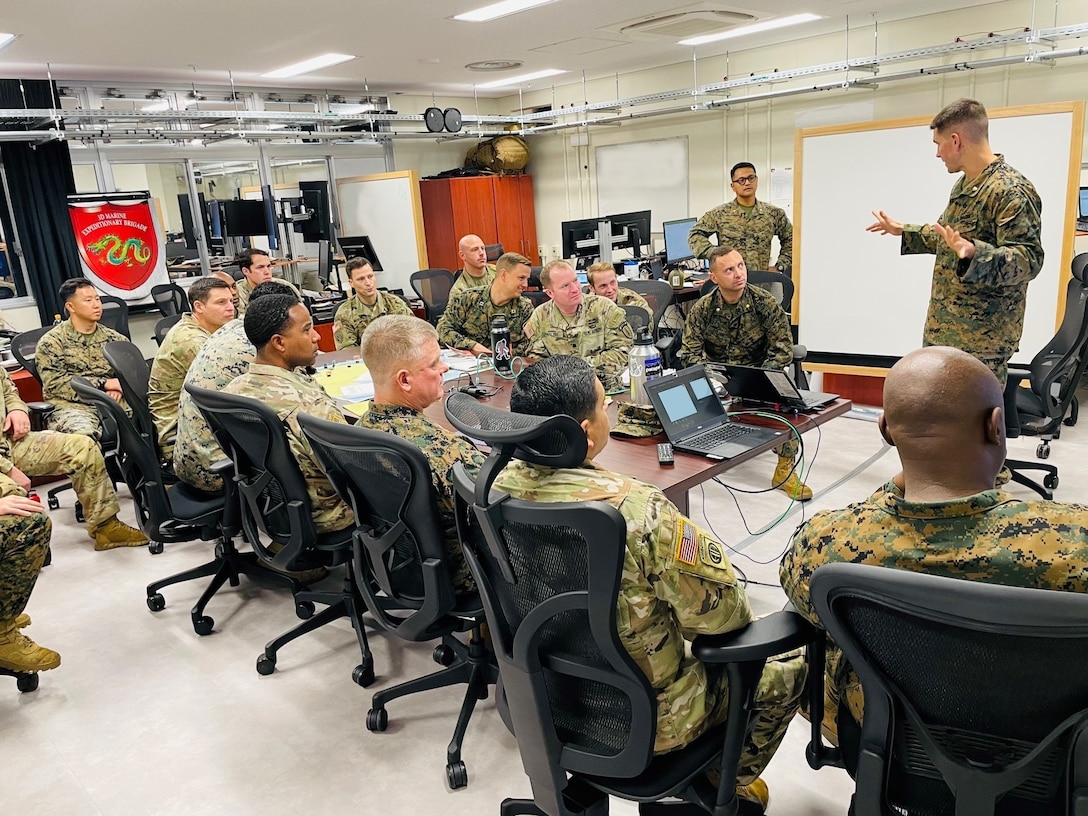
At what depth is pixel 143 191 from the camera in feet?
23.2

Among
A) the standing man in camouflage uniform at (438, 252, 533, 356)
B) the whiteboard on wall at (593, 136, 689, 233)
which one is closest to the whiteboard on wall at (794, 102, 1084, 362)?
the standing man in camouflage uniform at (438, 252, 533, 356)

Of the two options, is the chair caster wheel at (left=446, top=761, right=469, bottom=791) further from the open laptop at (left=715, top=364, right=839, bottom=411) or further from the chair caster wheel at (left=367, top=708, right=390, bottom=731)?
the open laptop at (left=715, top=364, right=839, bottom=411)

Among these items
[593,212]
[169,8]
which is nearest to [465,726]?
[169,8]

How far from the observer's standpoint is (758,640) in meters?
1.36

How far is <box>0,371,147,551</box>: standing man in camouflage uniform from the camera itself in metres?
3.73

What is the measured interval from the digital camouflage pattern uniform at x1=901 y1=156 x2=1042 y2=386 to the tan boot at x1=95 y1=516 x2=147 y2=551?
388 centimetres

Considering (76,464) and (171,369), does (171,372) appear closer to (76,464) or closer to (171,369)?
(171,369)

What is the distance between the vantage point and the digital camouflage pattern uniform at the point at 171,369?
141 inches

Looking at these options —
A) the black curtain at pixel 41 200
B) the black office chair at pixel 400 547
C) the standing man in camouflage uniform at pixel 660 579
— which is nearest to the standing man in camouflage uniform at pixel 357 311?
the black office chair at pixel 400 547

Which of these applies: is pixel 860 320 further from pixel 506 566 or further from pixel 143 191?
pixel 143 191

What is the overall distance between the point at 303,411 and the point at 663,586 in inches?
60.0

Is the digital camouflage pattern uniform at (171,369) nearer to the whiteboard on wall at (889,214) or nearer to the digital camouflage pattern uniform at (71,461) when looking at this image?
the digital camouflage pattern uniform at (71,461)

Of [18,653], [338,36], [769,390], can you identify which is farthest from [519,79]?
[18,653]

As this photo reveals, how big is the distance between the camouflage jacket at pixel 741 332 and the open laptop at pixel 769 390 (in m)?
0.83
